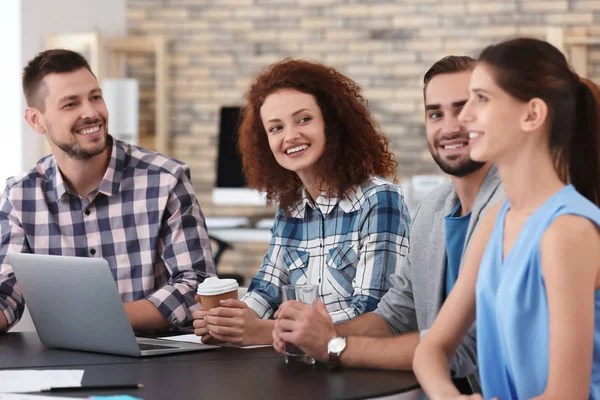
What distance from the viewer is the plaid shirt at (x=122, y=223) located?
242cm

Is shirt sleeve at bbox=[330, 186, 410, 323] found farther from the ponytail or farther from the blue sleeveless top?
the ponytail

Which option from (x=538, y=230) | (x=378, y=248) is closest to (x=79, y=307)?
A: (x=378, y=248)

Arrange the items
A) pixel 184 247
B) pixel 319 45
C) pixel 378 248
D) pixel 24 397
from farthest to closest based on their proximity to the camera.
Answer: pixel 319 45 → pixel 184 247 → pixel 378 248 → pixel 24 397

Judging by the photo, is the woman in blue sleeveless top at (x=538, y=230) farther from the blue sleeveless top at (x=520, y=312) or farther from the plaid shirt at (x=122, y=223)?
the plaid shirt at (x=122, y=223)

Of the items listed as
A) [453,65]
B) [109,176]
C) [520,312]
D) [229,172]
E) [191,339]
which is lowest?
[191,339]

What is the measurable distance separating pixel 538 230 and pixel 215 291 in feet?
2.64

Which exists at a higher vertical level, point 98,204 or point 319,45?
point 319,45

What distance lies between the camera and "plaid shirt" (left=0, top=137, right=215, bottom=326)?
2.42 meters

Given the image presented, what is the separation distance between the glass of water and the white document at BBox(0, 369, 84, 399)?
1.24 feet

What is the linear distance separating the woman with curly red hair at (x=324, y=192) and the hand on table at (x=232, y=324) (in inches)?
9.2

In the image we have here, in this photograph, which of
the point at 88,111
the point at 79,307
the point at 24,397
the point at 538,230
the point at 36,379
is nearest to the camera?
the point at 538,230

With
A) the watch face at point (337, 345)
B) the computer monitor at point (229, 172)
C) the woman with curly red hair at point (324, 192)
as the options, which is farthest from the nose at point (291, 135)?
the computer monitor at point (229, 172)

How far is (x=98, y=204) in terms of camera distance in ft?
8.13

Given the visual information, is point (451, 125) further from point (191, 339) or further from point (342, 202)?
point (191, 339)
